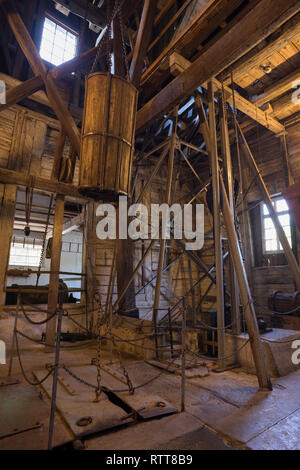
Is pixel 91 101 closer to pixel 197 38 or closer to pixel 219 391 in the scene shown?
pixel 197 38

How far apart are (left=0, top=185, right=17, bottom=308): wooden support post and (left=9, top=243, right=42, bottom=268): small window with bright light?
982cm

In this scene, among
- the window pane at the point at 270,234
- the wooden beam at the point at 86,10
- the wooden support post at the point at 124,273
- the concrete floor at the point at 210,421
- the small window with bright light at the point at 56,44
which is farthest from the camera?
the small window with bright light at the point at 56,44

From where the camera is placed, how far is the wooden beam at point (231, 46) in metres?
3.96

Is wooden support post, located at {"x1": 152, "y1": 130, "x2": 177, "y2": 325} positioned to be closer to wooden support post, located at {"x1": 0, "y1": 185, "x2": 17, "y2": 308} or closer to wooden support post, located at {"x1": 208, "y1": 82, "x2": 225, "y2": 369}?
wooden support post, located at {"x1": 208, "y1": 82, "x2": 225, "y2": 369}

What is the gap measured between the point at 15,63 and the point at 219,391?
10025 millimetres

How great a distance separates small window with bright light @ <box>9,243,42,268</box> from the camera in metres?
15.7

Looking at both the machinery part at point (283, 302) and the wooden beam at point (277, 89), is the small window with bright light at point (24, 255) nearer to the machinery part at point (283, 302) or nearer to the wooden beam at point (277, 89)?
the machinery part at point (283, 302)

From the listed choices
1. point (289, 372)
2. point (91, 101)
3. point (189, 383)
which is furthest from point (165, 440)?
point (91, 101)

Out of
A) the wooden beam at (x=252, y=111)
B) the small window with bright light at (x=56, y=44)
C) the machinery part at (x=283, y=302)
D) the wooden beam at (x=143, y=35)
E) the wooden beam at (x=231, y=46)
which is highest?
the small window with bright light at (x=56, y=44)

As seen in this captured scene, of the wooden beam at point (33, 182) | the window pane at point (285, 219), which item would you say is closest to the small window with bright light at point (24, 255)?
the wooden beam at point (33, 182)

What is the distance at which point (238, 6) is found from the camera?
15.1ft

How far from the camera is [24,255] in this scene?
1614 centimetres

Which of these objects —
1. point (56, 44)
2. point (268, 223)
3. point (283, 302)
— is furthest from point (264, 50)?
point (56, 44)

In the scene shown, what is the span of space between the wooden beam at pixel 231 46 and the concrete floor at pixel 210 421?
557cm
